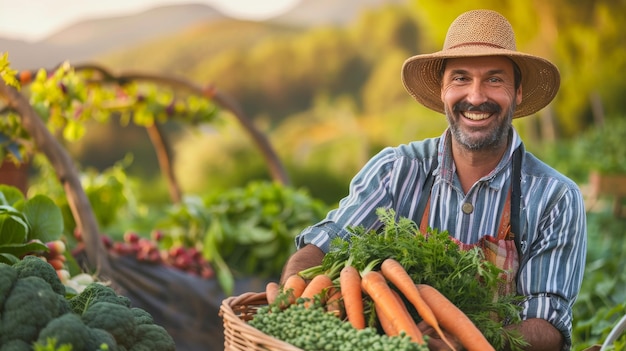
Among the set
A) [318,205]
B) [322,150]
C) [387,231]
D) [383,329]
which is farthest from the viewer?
[322,150]

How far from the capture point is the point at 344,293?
79.4 inches

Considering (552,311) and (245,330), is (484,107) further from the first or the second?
(245,330)

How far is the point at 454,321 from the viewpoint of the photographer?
1978mm

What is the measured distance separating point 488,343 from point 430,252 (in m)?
0.28

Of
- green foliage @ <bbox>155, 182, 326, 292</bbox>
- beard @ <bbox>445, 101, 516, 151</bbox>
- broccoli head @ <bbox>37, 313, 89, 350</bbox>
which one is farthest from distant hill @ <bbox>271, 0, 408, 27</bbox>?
broccoli head @ <bbox>37, 313, 89, 350</bbox>

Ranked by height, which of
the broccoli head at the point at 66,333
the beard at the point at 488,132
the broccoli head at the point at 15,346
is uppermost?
the beard at the point at 488,132

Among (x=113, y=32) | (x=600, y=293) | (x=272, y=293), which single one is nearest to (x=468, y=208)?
(x=272, y=293)

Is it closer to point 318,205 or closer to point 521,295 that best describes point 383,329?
point 521,295

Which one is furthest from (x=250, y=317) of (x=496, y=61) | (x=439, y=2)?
(x=439, y=2)

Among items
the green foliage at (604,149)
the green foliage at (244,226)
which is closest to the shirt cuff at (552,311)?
the green foliage at (244,226)

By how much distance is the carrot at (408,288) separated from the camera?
1978 mm

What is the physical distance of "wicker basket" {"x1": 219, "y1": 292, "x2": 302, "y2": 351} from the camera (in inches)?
72.8

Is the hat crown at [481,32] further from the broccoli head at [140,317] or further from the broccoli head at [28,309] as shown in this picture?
the broccoli head at [28,309]

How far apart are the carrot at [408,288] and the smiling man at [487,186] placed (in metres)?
0.41
